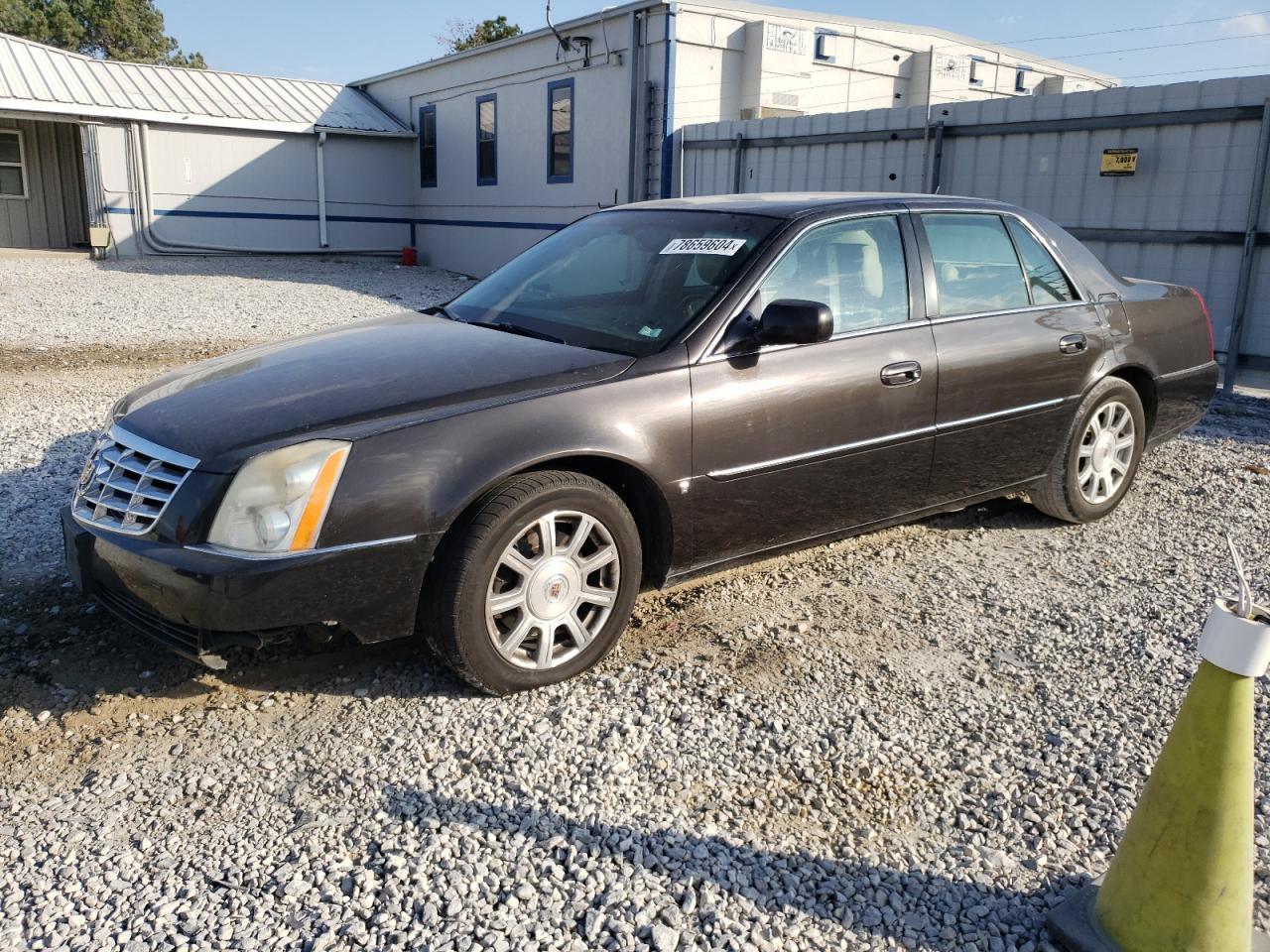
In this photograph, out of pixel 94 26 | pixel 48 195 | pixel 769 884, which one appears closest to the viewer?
pixel 769 884

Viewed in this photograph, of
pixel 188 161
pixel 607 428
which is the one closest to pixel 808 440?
pixel 607 428

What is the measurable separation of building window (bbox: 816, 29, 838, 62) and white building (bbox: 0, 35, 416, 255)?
10.7 meters

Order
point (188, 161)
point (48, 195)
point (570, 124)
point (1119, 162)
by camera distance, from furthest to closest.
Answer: point (48, 195)
point (188, 161)
point (570, 124)
point (1119, 162)

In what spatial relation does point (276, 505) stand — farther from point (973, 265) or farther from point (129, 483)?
point (973, 265)

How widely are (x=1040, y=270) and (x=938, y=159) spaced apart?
257 inches

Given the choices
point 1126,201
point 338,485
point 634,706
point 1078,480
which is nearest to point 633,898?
point 634,706

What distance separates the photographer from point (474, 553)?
129 inches

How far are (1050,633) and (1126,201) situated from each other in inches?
269

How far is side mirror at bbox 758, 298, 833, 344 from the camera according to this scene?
149 inches

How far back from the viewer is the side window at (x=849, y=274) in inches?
165

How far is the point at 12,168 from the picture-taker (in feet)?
74.1

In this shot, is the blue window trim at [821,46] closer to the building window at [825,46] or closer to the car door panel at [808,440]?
the building window at [825,46]

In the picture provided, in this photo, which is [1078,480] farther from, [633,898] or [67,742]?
[67,742]

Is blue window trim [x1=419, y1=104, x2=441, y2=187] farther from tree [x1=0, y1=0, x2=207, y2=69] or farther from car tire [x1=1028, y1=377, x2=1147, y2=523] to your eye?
tree [x1=0, y1=0, x2=207, y2=69]
